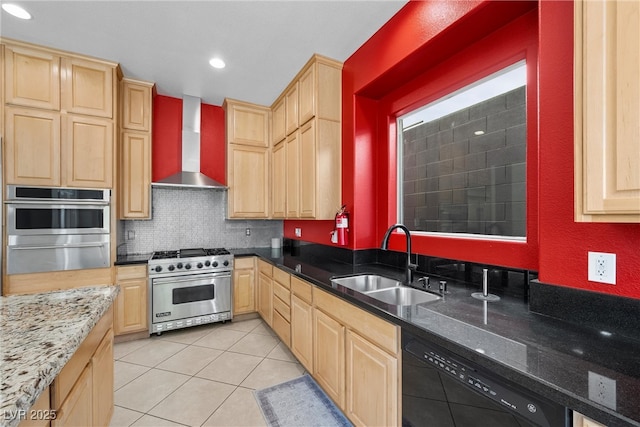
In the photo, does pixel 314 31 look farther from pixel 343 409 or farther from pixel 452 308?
pixel 343 409

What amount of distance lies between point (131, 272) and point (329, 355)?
2360mm

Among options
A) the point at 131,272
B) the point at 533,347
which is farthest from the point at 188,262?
the point at 533,347

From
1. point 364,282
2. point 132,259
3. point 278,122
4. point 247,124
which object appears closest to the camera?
point 364,282

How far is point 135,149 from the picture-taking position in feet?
10.3

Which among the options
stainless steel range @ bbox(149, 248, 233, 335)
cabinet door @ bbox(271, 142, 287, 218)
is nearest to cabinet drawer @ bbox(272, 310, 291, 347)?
stainless steel range @ bbox(149, 248, 233, 335)

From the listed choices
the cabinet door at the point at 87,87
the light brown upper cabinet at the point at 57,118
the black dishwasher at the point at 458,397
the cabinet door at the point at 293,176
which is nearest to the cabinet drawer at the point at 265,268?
the cabinet door at the point at 293,176

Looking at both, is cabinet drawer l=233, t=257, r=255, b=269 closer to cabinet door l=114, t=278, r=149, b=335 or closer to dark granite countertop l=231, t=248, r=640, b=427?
cabinet door l=114, t=278, r=149, b=335

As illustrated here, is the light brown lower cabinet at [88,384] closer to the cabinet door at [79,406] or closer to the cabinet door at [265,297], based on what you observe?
the cabinet door at [79,406]

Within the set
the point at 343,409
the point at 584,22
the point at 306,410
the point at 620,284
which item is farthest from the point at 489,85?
the point at 306,410

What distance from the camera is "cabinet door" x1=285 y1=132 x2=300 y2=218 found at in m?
2.99

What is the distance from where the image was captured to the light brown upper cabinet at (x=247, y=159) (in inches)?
143

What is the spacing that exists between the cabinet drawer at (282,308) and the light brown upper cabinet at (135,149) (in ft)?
6.05

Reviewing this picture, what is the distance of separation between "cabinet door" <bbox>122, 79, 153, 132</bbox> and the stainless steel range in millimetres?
1561

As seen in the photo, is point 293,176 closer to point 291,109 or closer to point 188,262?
point 291,109
